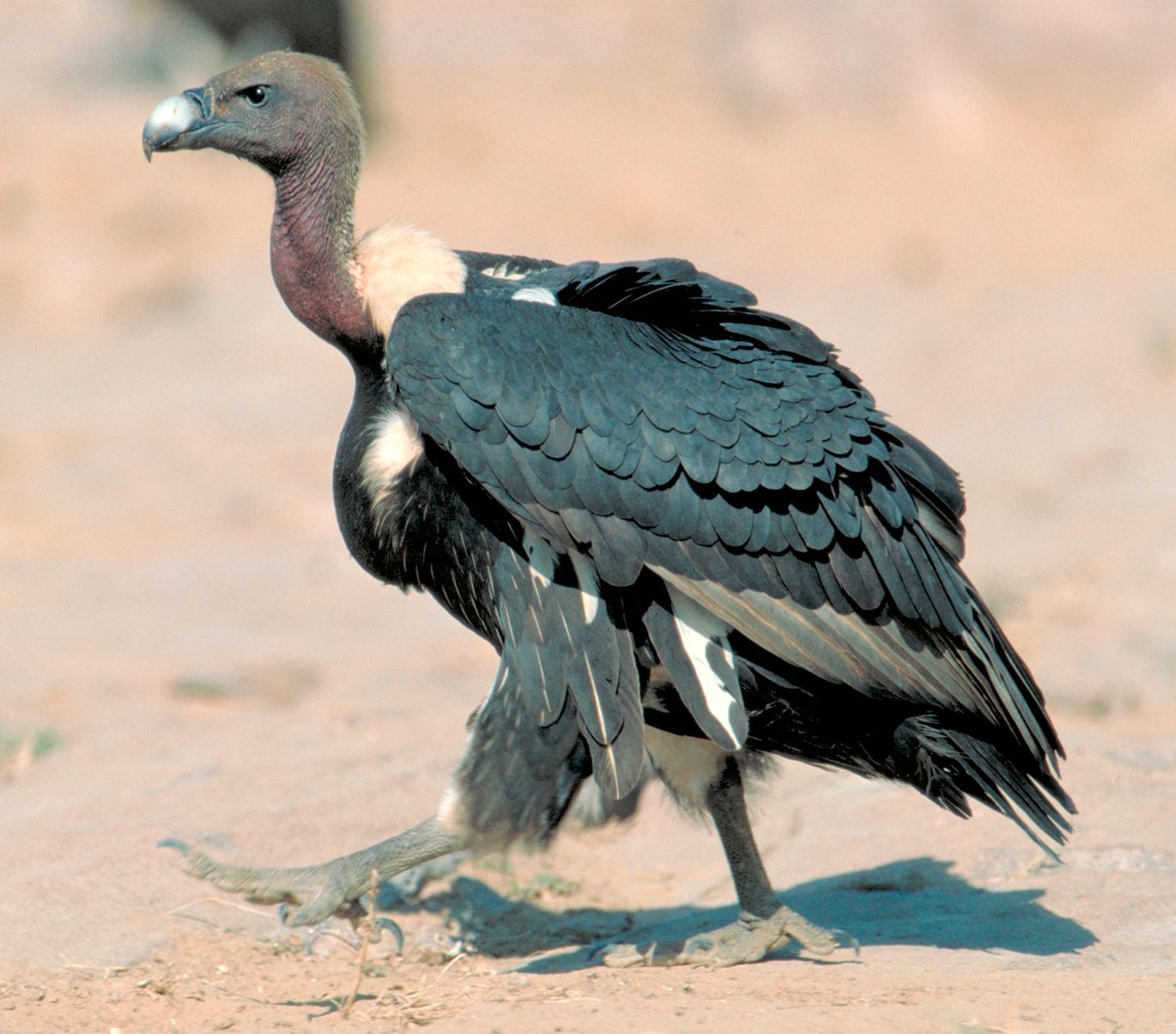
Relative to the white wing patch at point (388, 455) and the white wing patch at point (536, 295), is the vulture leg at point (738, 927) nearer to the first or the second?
the white wing patch at point (388, 455)

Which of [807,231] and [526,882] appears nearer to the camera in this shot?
[526,882]

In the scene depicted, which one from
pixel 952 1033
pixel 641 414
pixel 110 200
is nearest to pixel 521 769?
pixel 641 414

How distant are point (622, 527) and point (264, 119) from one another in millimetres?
1425

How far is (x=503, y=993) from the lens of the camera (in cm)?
418

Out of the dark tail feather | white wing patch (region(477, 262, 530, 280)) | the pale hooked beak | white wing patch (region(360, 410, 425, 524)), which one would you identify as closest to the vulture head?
the pale hooked beak

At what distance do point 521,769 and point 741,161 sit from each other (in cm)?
1534

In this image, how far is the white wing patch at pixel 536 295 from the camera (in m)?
4.42

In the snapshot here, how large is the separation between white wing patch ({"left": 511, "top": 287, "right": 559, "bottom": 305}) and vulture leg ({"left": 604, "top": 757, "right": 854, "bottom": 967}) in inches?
51.0

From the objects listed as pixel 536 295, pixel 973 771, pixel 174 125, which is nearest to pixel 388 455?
pixel 536 295

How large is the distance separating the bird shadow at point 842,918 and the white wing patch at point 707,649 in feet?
2.88

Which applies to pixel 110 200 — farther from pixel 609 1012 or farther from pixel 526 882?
pixel 609 1012

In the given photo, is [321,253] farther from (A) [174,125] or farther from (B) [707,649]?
(B) [707,649]

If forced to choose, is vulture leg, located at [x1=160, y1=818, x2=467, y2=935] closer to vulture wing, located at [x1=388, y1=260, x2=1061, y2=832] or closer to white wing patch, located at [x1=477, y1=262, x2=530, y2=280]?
vulture wing, located at [x1=388, y1=260, x2=1061, y2=832]

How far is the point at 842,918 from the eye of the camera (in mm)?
5047
